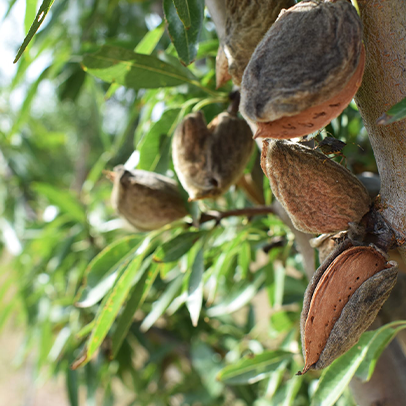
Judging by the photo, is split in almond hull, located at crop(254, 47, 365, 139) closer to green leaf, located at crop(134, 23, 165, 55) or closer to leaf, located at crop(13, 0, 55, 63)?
leaf, located at crop(13, 0, 55, 63)

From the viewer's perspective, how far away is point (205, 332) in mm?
1396

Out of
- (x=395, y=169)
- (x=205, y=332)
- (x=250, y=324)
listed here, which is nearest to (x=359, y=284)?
(x=395, y=169)

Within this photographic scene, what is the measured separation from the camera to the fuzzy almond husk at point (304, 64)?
0.93 ft

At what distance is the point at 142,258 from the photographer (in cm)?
62

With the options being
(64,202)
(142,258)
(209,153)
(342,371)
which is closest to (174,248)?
(142,258)

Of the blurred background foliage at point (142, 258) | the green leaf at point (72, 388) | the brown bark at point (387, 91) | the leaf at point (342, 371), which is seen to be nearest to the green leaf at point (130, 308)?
the blurred background foliage at point (142, 258)

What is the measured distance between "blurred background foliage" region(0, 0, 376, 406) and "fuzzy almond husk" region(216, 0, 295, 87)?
5cm

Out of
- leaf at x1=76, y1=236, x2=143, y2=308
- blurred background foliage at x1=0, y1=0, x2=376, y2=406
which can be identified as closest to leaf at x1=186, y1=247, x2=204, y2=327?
blurred background foliage at x1=0, y1=0, x2=376, y2=406

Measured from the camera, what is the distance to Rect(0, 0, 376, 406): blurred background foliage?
0.62 metres

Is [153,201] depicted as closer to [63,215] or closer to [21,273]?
[63,215]

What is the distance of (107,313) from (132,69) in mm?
316

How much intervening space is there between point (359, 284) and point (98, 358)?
1.08 m

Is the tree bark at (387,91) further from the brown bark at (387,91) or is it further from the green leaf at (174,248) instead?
the green leaf at (174,248)

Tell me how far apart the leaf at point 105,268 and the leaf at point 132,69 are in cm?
23
